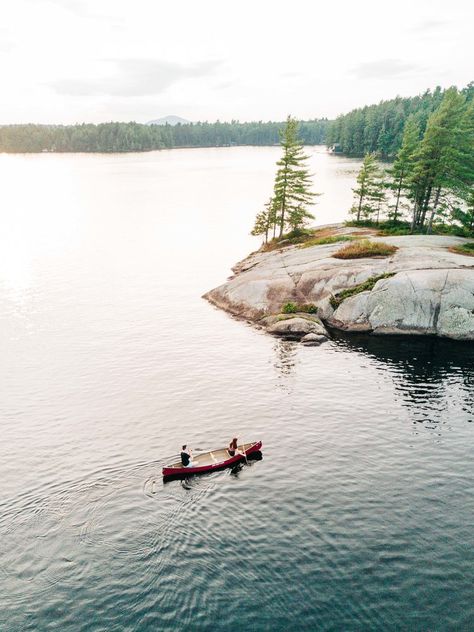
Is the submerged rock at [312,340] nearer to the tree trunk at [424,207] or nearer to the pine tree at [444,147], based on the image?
the pine tree at [444,147]

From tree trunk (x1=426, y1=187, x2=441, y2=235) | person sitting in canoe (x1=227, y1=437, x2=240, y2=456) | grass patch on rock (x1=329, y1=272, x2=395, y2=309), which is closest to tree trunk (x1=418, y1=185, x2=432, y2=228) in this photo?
tree trunk (x1=426, y1=187, x2=441, y2=235)

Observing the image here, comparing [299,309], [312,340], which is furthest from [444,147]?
[312,340]

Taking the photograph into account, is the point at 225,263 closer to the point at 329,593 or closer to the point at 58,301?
the point at 58,301

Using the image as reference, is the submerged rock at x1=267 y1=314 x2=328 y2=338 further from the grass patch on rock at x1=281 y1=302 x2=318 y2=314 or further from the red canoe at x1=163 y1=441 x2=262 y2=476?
the red canoe at x1=163 y1=441 x2=262 y2=476

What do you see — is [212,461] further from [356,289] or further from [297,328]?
[356,289]

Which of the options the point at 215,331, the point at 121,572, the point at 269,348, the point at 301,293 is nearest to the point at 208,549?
the point at 121,572
